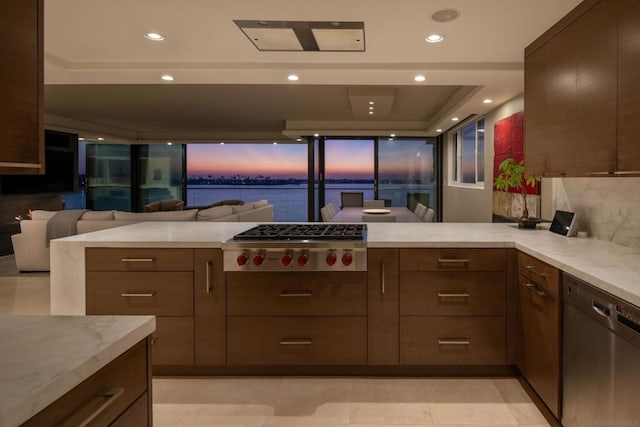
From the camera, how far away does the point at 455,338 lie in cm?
251

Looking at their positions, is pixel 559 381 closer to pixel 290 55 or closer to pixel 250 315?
pixel 250 315

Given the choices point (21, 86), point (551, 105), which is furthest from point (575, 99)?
point (21, 86)

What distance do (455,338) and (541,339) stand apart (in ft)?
1.67

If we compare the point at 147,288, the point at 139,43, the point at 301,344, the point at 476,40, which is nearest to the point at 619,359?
the point at 301,344

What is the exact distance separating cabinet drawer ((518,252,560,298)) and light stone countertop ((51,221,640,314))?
37 mm

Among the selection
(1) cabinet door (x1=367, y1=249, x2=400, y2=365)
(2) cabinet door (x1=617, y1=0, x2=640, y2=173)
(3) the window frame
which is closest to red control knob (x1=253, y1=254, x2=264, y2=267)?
(1) cabinet door (x1=367, y1=249, x2=400, y2=365)

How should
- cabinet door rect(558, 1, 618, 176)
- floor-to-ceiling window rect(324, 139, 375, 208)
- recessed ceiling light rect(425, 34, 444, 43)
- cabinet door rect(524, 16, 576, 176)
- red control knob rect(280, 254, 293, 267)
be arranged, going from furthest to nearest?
1. floor-to-ceiling window rect(324, 139, 375, 208)
2. recessed ceiling light rect(425, 34, 444, 43)
3. red control knob rect(280, 254, 293, 267)
4. cabinet door rect(524, 16, 576, 176)
5. cabinet door rect(558, 1, 618, 176)

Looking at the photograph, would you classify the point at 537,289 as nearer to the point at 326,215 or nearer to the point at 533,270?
the point at 533,270

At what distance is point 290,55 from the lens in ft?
10.2

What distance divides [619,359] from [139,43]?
3175mm

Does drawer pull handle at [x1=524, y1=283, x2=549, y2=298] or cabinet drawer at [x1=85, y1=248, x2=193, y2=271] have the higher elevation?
cabinet drawer at [x1=85, y1=248, x2=193, y2=271]

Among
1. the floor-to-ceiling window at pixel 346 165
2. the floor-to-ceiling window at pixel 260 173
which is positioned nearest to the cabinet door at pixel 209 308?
the floor-to-ceiling window at pixel 346 165

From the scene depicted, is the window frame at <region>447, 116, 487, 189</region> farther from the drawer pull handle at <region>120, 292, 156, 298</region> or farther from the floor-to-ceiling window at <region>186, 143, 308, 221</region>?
the drawer pull handle at <region>120, 292, 156, 298</region>

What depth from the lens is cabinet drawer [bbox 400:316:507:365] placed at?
2498mm
